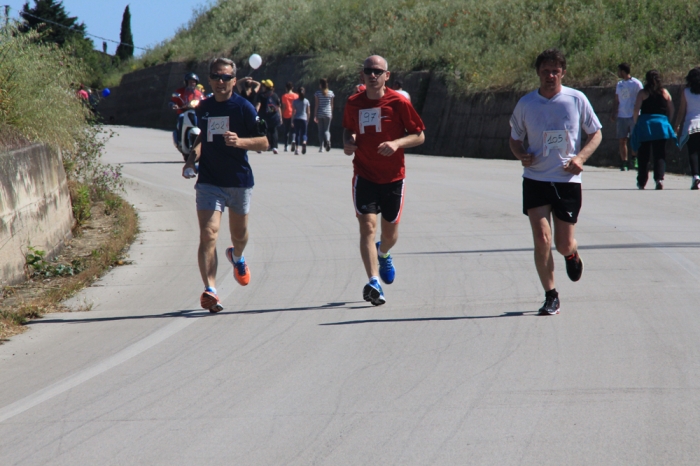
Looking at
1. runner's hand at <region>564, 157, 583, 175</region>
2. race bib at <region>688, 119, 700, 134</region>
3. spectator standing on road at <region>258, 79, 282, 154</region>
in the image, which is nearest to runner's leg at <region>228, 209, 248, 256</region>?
runner's hand at <region>564, 157, 583, 175</region>

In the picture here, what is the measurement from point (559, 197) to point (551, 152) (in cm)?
33

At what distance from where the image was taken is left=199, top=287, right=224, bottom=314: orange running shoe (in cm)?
764

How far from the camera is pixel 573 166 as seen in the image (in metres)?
7.07

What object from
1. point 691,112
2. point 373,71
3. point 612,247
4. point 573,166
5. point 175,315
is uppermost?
point 373,71

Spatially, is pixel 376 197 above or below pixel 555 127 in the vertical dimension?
below

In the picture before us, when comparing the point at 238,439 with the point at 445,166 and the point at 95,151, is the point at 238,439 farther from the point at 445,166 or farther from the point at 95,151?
the point at 445,166

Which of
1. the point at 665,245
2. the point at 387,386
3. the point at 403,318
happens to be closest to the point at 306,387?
the point at 387,386

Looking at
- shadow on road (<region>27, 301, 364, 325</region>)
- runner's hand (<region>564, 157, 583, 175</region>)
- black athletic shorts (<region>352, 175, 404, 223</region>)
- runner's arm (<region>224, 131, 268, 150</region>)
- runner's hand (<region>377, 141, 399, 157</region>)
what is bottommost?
Result: shadow on road (<region>27, 301, 364, 325</region>)

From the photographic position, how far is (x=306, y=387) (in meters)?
5.50

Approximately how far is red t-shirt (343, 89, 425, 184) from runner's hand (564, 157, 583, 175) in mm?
A: 1252

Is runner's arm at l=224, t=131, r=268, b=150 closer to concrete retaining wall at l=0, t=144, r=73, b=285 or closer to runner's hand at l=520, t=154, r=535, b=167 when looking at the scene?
runner's hand at l=520, t=154, r=535, b=167

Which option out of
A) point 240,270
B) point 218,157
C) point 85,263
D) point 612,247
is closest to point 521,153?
point 218,157

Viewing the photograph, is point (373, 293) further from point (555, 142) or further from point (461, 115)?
point (461, 115)

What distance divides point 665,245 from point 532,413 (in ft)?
19.7
